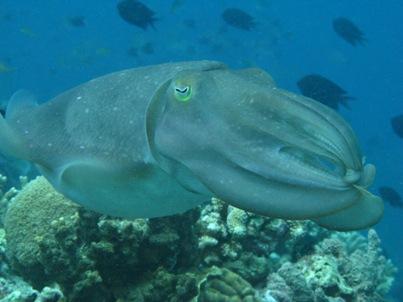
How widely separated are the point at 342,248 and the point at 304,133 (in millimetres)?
4265

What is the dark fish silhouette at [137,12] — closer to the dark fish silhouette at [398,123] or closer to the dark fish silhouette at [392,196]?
the dark fish silhouette at [398,123]

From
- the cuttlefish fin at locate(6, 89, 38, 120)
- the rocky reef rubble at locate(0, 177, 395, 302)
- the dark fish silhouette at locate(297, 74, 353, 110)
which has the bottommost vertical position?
the dark fish silhouette at locate(297, 74, 353, 110)

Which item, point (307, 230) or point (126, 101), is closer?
point (126, 101)

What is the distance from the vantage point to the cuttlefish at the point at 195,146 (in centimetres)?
223

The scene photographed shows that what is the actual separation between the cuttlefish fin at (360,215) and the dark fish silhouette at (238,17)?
14398 mm

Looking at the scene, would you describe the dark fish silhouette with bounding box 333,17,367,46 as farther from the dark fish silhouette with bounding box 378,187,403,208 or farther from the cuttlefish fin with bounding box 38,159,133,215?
Result: the cuttlefish fin with bounding box 38,159,133,215

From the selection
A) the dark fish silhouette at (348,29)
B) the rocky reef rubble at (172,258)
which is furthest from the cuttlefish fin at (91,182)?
the dark fish silhouette at (348,29)

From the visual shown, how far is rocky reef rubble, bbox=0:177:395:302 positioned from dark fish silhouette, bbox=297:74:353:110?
15.1 ft

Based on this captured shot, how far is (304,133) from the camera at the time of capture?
2264mm

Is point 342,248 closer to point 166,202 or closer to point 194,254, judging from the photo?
point 194,254

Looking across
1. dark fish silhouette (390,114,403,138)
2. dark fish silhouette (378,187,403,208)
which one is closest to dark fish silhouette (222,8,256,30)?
dark fish silhouette (390,114,403,138)

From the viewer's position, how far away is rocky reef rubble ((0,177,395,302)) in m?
3.96

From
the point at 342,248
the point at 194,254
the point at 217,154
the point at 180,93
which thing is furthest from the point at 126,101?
the point at 342,248

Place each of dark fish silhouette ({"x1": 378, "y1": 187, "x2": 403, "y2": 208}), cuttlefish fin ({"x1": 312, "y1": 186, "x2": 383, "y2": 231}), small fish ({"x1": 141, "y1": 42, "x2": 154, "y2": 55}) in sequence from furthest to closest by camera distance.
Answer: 1. small fish ({"x1": 141, "y1": 42, "x2": 154, "y2": 55})
2. dark fish silhouette ({"x1": 378, "y1": 187, "x2": 403, "y2": 208})
3. cuttlefish fin ({"x1": 312, "y1": 186, "x2": 383, "y2": 231})
